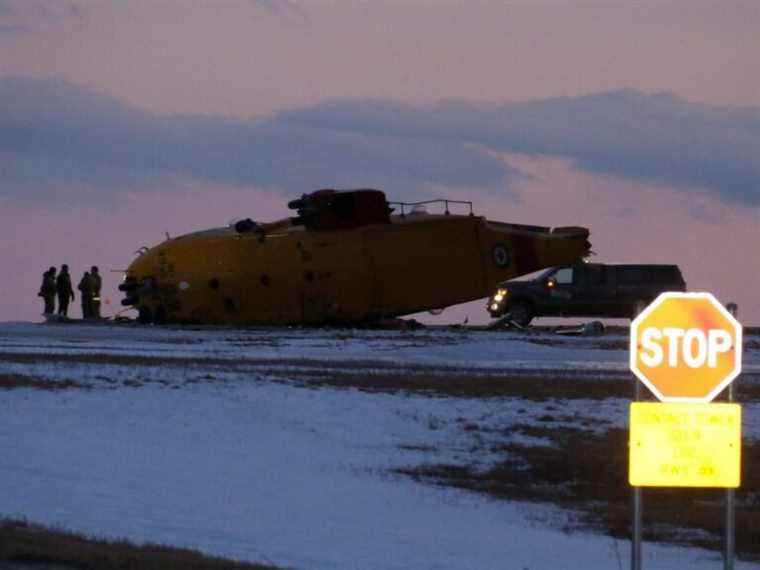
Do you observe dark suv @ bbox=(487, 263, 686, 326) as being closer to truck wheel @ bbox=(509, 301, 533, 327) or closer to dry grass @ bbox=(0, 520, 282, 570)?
truck wheel @ bbox=(509, 301, 533, 327)

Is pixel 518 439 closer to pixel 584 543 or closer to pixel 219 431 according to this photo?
pixel 219 431

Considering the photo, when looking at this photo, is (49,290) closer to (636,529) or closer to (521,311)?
(521,311)

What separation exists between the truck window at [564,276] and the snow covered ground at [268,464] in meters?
19.6

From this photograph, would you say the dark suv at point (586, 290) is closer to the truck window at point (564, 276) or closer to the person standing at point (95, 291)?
the truck window at point (564, 276)

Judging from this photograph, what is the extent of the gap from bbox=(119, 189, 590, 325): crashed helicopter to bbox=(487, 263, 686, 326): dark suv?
282 cm

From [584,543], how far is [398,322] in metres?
32.0

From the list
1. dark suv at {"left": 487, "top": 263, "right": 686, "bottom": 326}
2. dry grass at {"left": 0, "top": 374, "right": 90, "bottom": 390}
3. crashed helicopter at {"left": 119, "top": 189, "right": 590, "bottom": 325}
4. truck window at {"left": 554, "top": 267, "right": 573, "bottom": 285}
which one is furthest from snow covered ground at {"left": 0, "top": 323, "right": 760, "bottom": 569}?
dark suv at {"left": 487, "top": 263, "right": 686, "bottom": 326}

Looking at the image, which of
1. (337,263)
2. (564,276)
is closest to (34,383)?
(337,263)

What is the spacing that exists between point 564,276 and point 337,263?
27.2 ft

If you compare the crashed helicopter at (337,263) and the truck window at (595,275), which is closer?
the crashed helicopter at (337,263)

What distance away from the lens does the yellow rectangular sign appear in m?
11.8

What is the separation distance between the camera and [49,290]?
191ft

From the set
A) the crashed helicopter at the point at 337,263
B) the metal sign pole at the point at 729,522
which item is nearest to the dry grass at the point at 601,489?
the metal sign pole at the point at 729,522

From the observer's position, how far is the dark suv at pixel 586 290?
5391 centimetres
